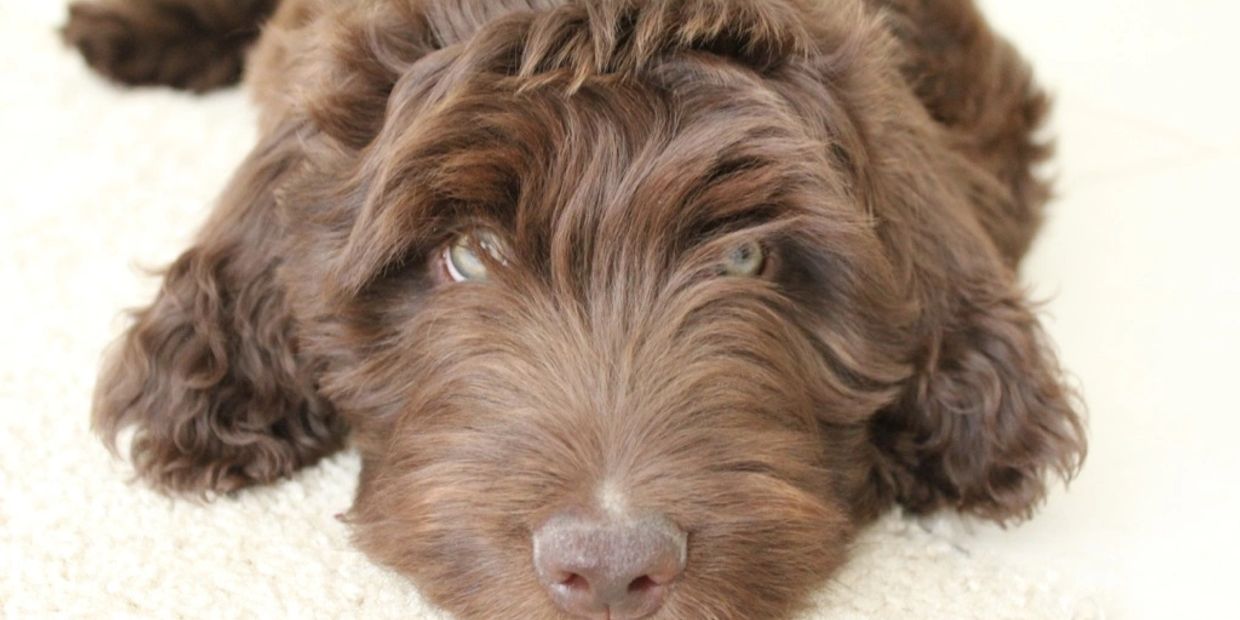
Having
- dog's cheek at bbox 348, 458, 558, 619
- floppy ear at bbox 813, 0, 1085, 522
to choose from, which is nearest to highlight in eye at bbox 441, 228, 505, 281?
dog's cheek at bbox 348, 458, 558, 619

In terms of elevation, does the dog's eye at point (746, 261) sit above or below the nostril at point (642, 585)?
above

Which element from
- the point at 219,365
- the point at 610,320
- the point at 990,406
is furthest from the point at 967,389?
the point at 219,365

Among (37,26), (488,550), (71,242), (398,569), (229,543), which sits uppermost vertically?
(488,550)

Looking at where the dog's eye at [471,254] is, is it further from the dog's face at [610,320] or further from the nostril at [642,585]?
the nostril at [642,585]

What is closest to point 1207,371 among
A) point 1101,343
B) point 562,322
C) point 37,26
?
point 1101,343

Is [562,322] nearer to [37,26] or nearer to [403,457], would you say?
[403,457]

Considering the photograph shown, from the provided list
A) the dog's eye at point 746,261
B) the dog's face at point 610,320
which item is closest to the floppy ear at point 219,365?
the dog's face at point 610,320
